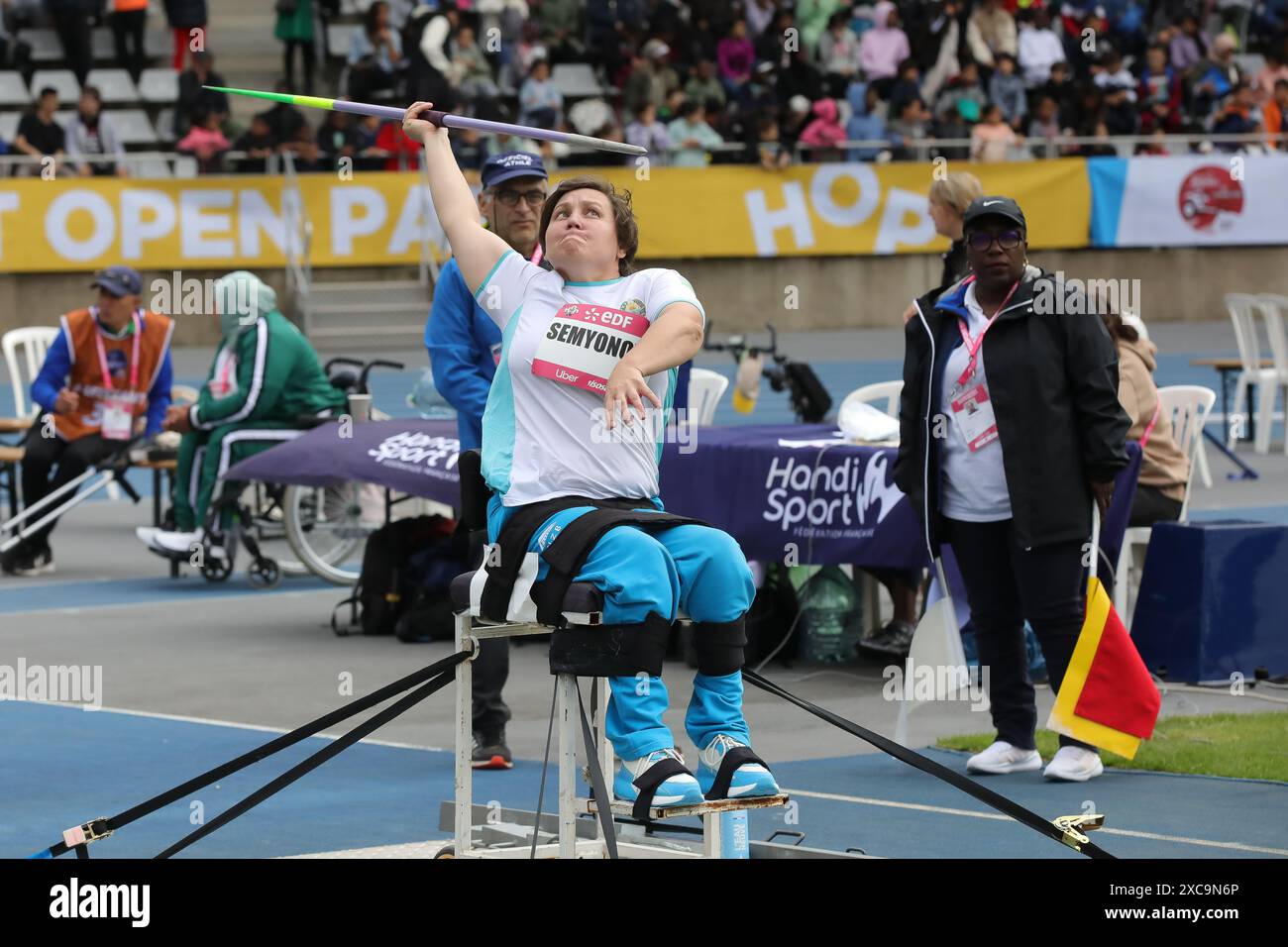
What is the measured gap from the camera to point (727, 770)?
16.8ft

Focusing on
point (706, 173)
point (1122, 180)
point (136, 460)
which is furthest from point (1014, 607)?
point (1122, 180)

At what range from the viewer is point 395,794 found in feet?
24.5

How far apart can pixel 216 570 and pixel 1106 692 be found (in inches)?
288

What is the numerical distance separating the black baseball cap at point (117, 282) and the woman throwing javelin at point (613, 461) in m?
8.47

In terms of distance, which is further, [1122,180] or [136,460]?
[1122,180]

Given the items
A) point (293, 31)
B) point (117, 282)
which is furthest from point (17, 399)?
point (293, 31)

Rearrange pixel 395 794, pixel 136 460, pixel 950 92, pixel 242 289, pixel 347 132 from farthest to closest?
pixel 950 92, pixel 347 132, pixel 136 460, pixel 242 289, pixel 395 794

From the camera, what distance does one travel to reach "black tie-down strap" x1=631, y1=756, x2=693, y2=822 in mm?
4996

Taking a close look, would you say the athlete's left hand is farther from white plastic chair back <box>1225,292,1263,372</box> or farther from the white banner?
the white banner

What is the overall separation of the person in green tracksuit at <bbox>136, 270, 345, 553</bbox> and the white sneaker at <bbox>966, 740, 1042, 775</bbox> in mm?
6323

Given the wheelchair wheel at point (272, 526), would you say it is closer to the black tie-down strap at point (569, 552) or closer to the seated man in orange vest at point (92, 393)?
the seated man in orange vest at point (92, 393)

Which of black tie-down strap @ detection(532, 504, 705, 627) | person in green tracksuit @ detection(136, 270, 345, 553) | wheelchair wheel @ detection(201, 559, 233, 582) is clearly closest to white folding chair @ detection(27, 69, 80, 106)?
person in green tracksuit @ detection(136, 270, 345, 553)
